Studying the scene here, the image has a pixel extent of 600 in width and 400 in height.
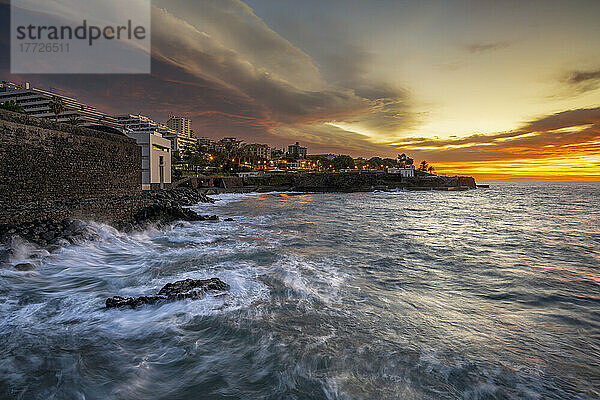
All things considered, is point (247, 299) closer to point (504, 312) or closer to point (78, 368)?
point (78, 368)

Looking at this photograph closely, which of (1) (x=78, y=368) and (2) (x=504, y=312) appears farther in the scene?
(2) (x=504, y=312)

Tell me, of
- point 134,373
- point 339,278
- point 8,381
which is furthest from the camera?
point 339,278

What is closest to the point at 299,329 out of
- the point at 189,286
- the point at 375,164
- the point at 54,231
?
the point at 189,286

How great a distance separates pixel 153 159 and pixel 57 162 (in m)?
21.2

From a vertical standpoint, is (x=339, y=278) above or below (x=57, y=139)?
below

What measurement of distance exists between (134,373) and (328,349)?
112 inches

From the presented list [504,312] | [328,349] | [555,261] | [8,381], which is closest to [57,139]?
[8,381]

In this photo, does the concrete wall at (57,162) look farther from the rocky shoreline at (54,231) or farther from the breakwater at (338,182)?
the breakwater at (338,182)

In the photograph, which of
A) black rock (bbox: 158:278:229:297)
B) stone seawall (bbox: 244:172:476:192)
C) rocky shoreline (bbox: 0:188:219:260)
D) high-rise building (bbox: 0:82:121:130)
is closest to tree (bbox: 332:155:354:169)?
stone seawall (bbox: 244:172:476:192)

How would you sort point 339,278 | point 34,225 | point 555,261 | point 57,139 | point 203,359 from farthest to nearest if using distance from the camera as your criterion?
1. point 57,139
2. point 555,261
3. point 34,225
4. point 339,278
5. point 203,359

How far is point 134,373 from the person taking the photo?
12.5 ft

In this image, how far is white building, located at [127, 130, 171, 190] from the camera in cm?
3303

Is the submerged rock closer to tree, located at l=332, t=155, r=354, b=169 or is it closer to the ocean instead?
the ocean

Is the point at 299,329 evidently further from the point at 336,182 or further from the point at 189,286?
the point at 336,182
